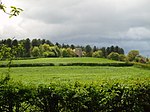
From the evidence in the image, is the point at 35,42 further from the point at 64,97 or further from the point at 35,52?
the point at 64,97

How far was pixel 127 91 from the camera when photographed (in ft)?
38.8

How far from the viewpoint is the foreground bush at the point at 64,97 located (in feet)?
31.2

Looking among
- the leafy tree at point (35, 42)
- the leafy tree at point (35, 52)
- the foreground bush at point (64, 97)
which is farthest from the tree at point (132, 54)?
the foreground bush at point (64, 97)

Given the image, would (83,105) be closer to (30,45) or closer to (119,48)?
(30,45)

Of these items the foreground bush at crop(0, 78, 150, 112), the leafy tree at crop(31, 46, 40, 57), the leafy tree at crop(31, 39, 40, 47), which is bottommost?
the foreground bush at crop(0, 78, 150, 112)

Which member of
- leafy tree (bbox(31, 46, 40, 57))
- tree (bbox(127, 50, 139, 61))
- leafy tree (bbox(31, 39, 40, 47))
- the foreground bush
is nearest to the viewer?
the foreground bush

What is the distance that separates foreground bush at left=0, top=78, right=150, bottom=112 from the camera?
31.2 ft

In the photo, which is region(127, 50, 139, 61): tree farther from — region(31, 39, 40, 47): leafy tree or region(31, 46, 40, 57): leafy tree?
region(31, 46, 40, 57): leafy tree

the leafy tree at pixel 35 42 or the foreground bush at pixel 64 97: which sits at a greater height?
the leafy tree at pixel 35 42

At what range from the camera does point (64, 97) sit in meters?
9.95

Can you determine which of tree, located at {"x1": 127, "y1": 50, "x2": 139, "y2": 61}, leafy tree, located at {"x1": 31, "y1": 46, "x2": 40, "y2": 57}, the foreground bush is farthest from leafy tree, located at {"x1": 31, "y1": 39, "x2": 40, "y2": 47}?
the foreground bush

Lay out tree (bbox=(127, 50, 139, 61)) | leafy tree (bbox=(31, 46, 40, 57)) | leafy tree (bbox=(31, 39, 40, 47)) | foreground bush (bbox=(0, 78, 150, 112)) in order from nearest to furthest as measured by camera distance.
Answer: foreground bush (bbox=(0, 78, 150, 112)), leafy tree (bbox=(31, 46, 40, 57)), leafy tree (bbox=(31, 39, 40, 47)), tree (bbox=(127, 50, 139, 61))

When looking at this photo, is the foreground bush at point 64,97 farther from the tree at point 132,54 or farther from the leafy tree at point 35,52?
the tree at point 132,54

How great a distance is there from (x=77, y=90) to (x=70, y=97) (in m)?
0.28
